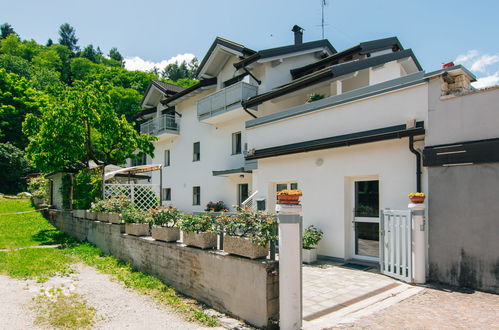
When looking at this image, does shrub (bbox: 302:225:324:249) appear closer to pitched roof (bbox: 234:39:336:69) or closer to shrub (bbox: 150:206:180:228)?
shrub (bbox: 150:206:180:228)

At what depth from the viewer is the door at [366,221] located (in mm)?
7832

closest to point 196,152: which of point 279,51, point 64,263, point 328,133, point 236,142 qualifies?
point 236,142

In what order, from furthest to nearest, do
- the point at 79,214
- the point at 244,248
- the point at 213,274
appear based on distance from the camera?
the point at 79,214, the point at 213,274, the point at 244,248

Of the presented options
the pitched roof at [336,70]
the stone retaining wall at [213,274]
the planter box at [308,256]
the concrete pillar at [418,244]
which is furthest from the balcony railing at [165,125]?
the concrete pillar at [418,244]

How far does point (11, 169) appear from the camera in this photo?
29.0 m

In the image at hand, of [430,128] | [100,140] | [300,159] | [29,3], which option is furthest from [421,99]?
[29,3]

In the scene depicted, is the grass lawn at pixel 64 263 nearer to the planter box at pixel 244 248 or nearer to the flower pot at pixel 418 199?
the planter box at pixel 244 248

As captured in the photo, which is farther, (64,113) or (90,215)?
(64,113)

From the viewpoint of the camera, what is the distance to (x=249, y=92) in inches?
604

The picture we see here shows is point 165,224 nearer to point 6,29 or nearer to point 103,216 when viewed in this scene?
point 103,216

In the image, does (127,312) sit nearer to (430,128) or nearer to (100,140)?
(430,128)

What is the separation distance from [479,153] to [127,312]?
22.5 feet

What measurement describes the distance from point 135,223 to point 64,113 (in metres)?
6.89

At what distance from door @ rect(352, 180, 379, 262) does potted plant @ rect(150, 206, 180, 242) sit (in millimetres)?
4562
